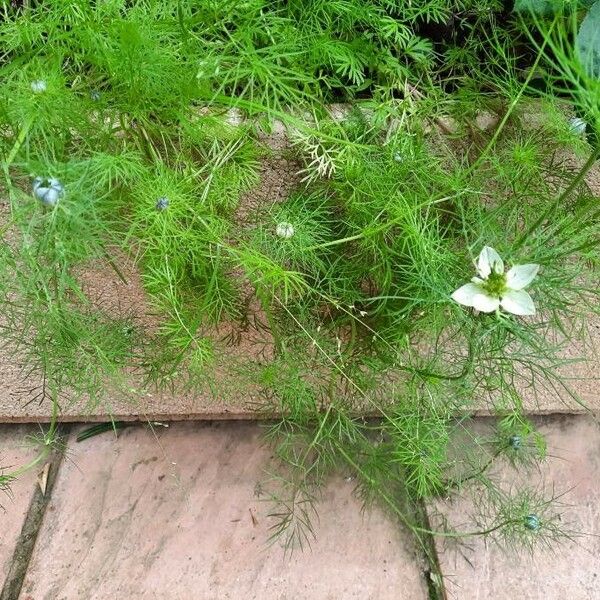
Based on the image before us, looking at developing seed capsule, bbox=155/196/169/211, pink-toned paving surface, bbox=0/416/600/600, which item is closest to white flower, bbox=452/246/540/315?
developing seed capsule, bbox=155/196/169/211

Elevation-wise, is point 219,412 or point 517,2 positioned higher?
point 517,2

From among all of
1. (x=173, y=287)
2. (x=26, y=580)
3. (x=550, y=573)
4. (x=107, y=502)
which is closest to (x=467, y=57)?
(x=173, y=287)

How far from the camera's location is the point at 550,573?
3.82 feet

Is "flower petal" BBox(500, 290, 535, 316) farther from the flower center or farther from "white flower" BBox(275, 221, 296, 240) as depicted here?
"white flower" BBox(275, 221, 296, 240)

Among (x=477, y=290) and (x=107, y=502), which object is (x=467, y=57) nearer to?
(x=477, y=290)

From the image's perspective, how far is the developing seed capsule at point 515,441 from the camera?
3.79 ft

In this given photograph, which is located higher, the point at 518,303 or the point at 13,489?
the point at 518,303

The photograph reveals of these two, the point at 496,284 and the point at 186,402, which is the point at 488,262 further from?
the point at 186,402

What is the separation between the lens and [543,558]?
46.3 inches

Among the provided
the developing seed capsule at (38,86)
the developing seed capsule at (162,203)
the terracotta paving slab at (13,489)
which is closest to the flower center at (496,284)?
the developing seed capsule at (162,203)

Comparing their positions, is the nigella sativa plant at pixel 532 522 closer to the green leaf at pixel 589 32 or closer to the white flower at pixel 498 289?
the white flower at pixel 498 289

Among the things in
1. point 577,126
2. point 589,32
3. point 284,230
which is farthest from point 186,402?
point 589,32

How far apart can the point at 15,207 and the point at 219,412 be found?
1.81 ft

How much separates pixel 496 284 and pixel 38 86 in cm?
64
